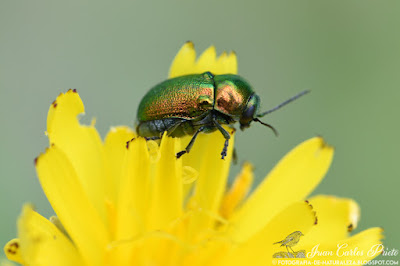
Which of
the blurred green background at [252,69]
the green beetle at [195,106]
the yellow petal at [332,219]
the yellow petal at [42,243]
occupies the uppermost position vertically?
the blurred green background at [252,69]

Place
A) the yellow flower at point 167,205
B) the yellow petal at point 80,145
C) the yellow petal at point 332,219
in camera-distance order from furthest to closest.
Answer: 1. the yellow petal at point 332,219
2. the yellow petal at point 80,145
3. the yellow flower at point 167,205

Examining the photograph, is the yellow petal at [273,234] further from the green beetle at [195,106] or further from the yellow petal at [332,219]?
the green beetle at [195,106]

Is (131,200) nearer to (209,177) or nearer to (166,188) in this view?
(166,188)

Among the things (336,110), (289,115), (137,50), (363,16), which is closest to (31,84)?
(137,50)

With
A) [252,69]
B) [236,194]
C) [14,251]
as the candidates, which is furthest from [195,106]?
[252,69]

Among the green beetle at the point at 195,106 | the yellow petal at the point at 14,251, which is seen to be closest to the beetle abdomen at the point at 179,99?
the green beetle at the point at 195,106

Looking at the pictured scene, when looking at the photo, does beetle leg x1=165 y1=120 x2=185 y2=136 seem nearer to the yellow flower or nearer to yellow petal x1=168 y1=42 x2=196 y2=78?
the yellow flower
